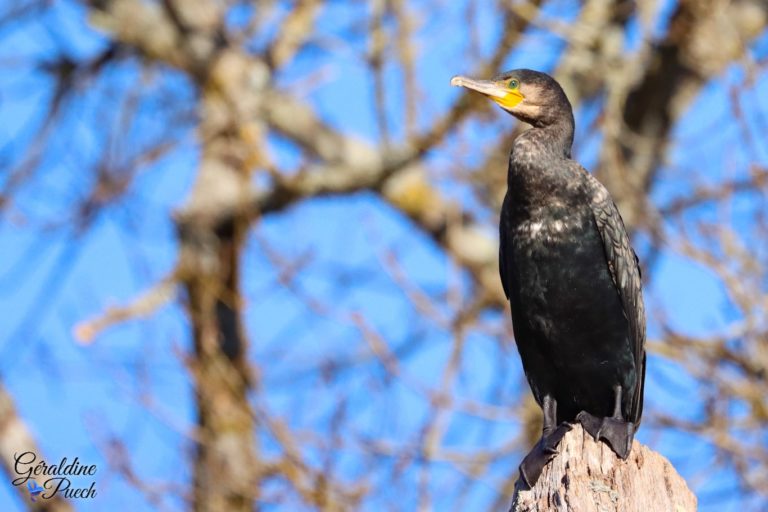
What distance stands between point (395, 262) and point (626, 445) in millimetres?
2614

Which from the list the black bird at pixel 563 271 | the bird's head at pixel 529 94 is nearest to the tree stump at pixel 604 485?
the black bird at pixel 563 271

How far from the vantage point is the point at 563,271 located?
4.23m

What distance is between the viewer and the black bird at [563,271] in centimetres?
423

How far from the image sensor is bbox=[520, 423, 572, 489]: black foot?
360 centimetres

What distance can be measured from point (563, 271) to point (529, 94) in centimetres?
65

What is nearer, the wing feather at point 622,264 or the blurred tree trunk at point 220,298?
the wing feather at point 622,264

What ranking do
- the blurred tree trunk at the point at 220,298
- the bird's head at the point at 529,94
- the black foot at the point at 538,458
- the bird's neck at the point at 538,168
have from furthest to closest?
the blurred tree trunk at the point at 220,298 < the bird's head at the point at 529,94 < the bird's neck at the point at 538,168 < the black foot at the point at 538,458
